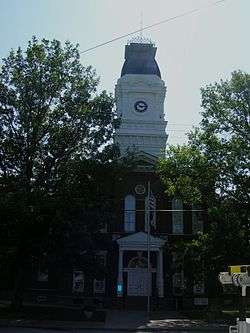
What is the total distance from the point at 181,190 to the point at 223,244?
550cm

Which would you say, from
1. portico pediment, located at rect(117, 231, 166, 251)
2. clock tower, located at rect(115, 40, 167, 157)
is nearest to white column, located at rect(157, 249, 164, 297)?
portico pediment, located at rect(117, 231, 166, 251)

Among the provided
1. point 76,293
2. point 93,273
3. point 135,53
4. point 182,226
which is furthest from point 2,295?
point 135,53

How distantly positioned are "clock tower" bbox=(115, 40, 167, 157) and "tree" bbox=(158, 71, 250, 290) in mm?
25538

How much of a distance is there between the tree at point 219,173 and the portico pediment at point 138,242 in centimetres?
695

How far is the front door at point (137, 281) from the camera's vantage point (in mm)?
42062

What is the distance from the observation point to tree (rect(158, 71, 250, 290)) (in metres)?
31.0

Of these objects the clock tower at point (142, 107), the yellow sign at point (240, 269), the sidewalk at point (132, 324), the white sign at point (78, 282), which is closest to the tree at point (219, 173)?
the sidewalk at point (132, 324)

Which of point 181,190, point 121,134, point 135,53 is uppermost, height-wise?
point 135,53

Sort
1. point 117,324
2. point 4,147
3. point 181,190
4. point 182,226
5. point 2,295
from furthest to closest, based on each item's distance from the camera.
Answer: point 182,226 < point 2,295 < point 181,190 < point 4,147 < point 117,324

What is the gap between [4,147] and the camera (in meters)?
30.5

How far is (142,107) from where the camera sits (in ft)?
204

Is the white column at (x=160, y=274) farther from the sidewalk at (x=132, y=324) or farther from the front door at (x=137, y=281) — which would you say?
the sidewalk at (x=132, y=324)

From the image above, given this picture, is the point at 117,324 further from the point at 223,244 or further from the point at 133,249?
the point at 133,249

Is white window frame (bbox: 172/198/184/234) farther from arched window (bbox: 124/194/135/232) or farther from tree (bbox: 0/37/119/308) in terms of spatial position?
tree (bbox: 0/37/119/308)
